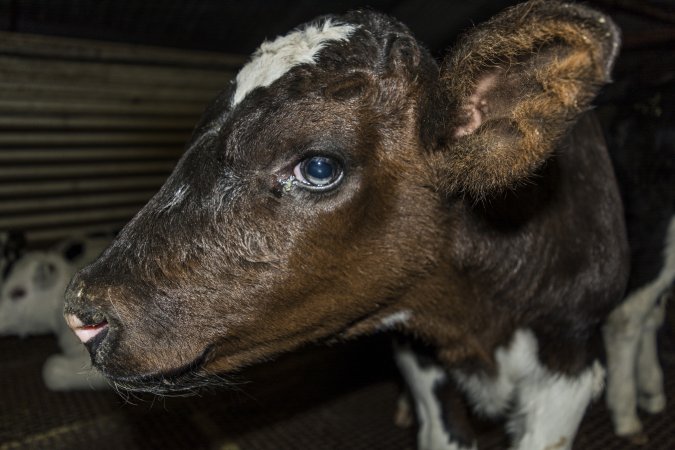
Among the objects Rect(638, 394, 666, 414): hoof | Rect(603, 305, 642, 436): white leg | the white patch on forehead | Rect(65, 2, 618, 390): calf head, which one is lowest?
Rect(638, 394, 666, 414): hoof

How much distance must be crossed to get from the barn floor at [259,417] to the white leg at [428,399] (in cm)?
41

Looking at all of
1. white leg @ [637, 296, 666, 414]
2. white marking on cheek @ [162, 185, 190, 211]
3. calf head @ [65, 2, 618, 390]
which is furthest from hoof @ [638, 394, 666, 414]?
white marking on cheek @ [162, 185, 190, 211]

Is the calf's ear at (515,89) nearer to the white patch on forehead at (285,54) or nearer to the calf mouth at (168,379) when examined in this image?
the white patch on forehead at (285,54)

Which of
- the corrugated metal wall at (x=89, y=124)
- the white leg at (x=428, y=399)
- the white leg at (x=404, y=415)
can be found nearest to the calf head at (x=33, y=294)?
the corrugated metal wall at (x=89, y=124)

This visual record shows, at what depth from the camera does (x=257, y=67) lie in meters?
1.96

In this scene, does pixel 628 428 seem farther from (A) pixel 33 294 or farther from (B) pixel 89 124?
(B) pixel 89 124

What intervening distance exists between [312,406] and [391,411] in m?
0.49

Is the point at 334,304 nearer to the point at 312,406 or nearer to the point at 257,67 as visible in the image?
the point at 257,67

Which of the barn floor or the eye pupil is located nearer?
the eye pupil

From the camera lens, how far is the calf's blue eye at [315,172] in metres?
1.78

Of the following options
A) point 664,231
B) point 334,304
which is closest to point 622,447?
point 664,231

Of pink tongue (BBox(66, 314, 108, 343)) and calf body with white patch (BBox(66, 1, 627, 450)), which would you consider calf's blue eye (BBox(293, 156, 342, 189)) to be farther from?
pink tongue (BBox(66, 314, 108, 343))

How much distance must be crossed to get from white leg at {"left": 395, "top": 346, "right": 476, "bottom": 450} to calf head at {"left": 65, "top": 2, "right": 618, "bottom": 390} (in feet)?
3.20

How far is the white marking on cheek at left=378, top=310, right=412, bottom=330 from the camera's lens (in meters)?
2.21
